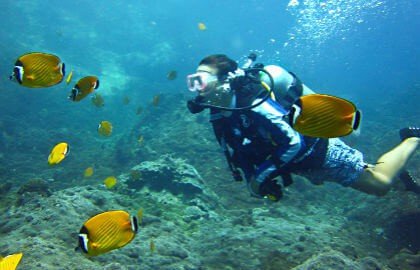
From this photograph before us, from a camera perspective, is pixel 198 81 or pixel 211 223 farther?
pixel 211 223

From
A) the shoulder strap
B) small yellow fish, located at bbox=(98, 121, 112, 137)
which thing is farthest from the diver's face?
small yellow fish, located at bbox=(98, 121, 112, 137)

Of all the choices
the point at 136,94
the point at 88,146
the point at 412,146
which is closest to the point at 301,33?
the point at 136,94

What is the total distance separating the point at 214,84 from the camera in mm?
4504

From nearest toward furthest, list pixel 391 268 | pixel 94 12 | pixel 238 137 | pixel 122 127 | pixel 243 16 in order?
pixel 238 137 → pixel 391 268 → pixel 122 127 → pixel 94 12 → pixel 243 16

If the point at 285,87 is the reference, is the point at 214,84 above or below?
above

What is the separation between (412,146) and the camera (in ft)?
20.1

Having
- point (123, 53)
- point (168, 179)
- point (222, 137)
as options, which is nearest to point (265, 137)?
point (222, 137)

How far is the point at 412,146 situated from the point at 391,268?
2382 mm

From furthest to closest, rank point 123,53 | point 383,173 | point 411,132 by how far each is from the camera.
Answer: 1. point 123,53
2. point 411,132
3. point 383,173

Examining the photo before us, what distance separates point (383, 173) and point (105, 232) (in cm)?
488

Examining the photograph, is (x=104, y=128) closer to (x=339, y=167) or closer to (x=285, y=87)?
(x=285, y=87)

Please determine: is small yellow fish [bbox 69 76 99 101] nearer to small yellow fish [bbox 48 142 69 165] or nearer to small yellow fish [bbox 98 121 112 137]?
small yellow fish [bbox 48 142 69 165]

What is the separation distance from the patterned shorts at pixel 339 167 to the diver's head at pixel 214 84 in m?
1.72

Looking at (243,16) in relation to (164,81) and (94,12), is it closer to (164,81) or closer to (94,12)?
(94,12)
